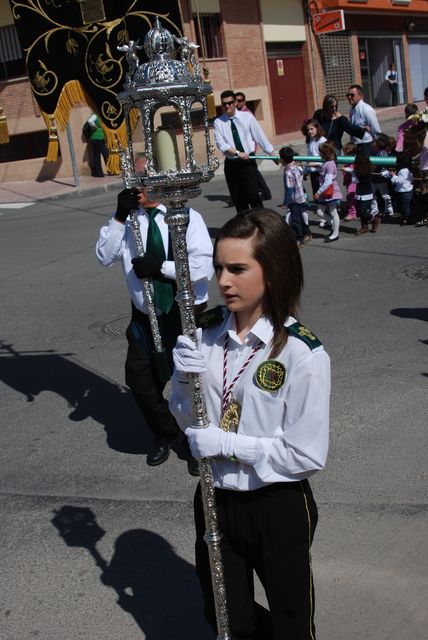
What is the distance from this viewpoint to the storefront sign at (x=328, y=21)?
96.6ft

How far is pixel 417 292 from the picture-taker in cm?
830

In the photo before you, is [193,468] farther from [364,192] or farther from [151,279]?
[364,192]

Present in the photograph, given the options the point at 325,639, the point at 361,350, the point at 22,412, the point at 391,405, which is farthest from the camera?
the point at 361,350

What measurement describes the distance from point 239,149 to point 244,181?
66 cm

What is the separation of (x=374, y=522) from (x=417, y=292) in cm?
454

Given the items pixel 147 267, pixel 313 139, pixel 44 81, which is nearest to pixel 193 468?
pixel 147 267

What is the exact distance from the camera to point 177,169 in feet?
8.50

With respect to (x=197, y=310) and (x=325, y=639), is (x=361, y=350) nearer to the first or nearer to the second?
(x=197, y=310)

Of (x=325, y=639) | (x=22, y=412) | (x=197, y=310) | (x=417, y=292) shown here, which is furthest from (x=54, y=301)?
(x=325, y=639)

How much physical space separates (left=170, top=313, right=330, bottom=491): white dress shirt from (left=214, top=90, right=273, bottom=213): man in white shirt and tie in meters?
8.56

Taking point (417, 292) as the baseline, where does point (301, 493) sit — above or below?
above

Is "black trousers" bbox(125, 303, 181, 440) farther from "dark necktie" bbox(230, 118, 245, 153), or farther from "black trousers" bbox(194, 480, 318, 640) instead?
"dark necktie" bbox(230, 118, 245, 153)

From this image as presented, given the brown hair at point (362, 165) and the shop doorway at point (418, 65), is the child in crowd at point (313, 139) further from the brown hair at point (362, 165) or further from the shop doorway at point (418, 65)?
the shop doorway at point (418, 65)

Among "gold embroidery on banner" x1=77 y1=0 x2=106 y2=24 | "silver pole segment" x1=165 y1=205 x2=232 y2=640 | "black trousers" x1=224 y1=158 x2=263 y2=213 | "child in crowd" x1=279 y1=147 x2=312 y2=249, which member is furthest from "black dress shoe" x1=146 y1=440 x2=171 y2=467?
"black trousers" x1=224 y1=158 x2=263 y2=213
